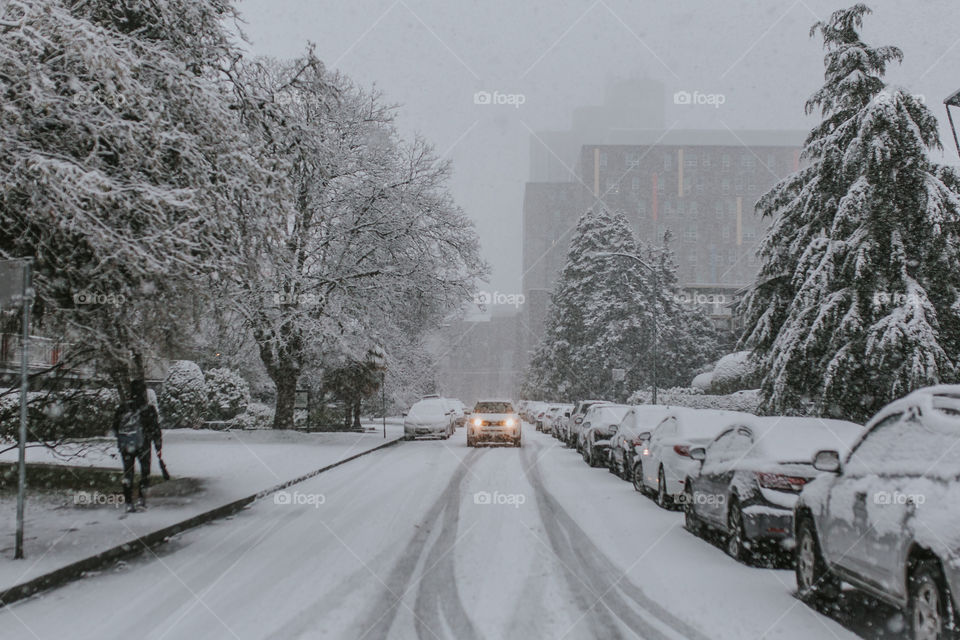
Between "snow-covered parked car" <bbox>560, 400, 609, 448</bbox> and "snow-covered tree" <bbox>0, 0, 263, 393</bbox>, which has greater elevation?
"snow-covered tree" <bbox>0, 0, 263, 393</bbox>

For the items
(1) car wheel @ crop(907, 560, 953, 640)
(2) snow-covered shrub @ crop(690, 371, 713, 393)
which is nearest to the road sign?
(1) car wheel @ crop(907, 560, 953, 640)

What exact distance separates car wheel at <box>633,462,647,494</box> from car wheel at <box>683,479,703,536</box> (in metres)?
3.67

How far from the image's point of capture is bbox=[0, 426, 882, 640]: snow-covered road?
6020 millimetres

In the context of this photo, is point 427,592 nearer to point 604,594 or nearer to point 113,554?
point 604,594

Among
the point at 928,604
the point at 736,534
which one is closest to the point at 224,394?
the point at 736,534

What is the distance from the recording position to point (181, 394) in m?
31.0

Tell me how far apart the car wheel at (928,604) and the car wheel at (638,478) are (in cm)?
967

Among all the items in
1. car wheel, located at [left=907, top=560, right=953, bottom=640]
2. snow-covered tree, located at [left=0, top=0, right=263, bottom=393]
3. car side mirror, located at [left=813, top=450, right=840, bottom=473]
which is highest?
snow-covered tree, located at [left=0, top=0, right=263, bottom=393]

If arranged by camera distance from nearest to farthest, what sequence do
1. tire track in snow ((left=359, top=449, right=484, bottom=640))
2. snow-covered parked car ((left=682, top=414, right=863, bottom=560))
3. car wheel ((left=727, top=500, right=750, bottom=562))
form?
tire track in snow ((left=359, top=449, right=484, bottom=640))
snow-covered parked car ((left=682, top=414, right=863, bottom=560))
car wheel ((left=727, top=500, right=750, bottom=562))

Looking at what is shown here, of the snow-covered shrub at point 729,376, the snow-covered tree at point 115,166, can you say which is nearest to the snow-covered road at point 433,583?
the snow-covered tree at point 115,166

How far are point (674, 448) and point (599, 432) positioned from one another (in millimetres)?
8028

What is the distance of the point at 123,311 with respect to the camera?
9.46 metres

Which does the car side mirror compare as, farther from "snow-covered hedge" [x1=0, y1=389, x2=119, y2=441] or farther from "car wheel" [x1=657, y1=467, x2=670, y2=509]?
"snow-covered hedge" [x1=0, y1=389, x2=119, y2=441]

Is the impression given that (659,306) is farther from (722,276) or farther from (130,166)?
(722,276)
